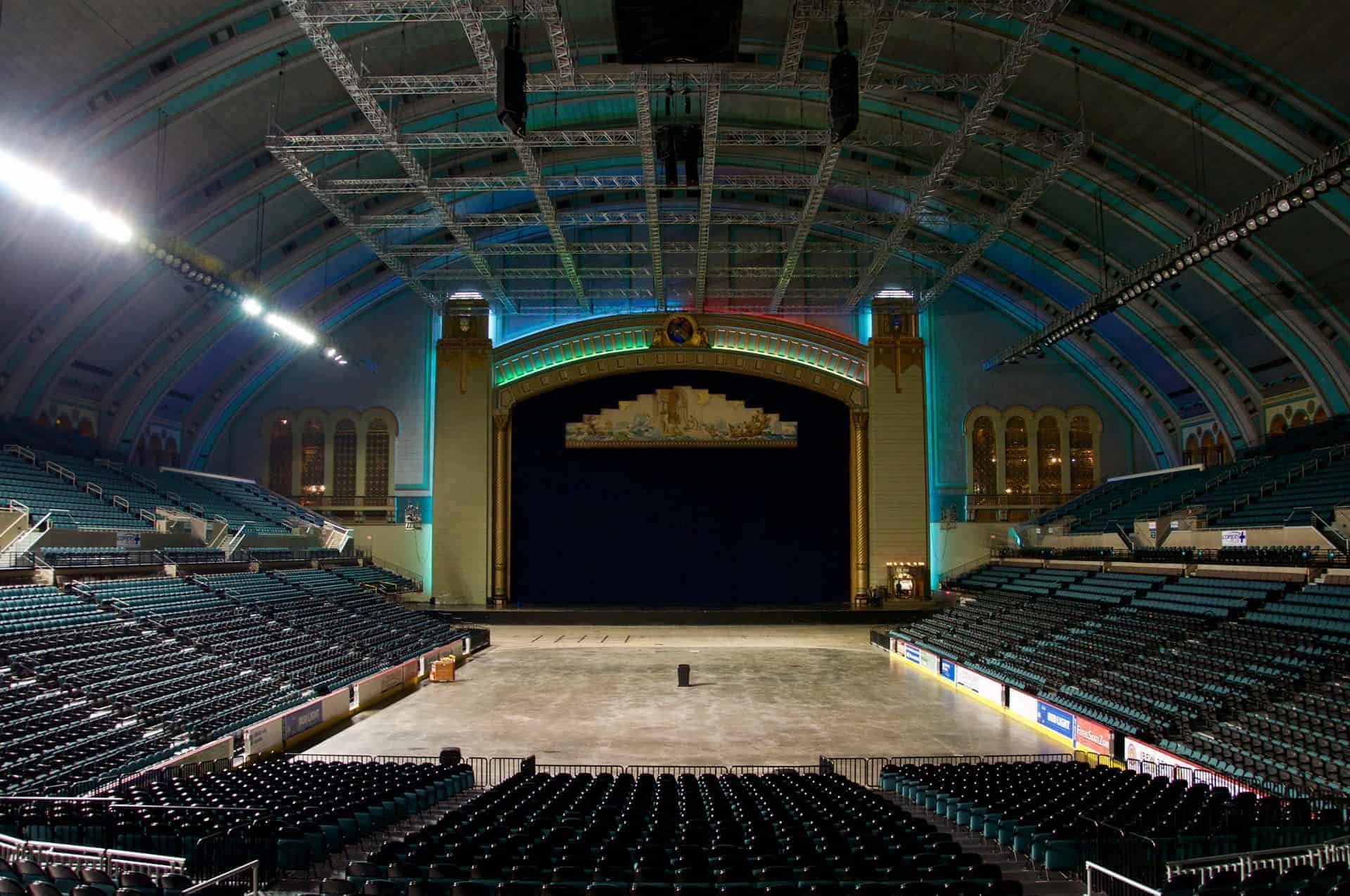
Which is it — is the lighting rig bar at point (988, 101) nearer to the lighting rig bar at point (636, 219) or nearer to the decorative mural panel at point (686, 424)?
the lighting rig bar at point (636, 219)

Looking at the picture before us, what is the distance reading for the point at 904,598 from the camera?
4150 centimetres

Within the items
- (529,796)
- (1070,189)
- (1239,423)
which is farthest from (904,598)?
(529,796)

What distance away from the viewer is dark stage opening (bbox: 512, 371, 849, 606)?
43.7 metres

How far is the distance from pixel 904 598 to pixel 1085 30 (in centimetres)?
2709

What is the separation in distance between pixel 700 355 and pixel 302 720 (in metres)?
28.4

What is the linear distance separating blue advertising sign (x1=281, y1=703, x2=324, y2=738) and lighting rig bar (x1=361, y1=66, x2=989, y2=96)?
15.0 m

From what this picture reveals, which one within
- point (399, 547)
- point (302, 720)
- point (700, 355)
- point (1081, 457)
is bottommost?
point (302, 720)

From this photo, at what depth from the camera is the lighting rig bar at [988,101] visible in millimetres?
18484

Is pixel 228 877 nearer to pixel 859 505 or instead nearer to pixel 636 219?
pixel 636 219

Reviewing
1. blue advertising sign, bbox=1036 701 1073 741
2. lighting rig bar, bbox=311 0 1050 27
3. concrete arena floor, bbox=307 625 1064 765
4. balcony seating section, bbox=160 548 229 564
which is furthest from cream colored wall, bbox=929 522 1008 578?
balcony seating section, bbox=160 548 229 564

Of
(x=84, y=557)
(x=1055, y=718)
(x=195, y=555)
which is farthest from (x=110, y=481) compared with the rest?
(x=1055, y=718)

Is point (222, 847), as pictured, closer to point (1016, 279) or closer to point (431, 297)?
point (431, 297)

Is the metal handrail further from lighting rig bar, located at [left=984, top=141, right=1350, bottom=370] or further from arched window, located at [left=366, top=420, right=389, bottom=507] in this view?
arched window, located at [left=366, top=420, right=389, bottom=507]

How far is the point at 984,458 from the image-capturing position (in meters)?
42.5
